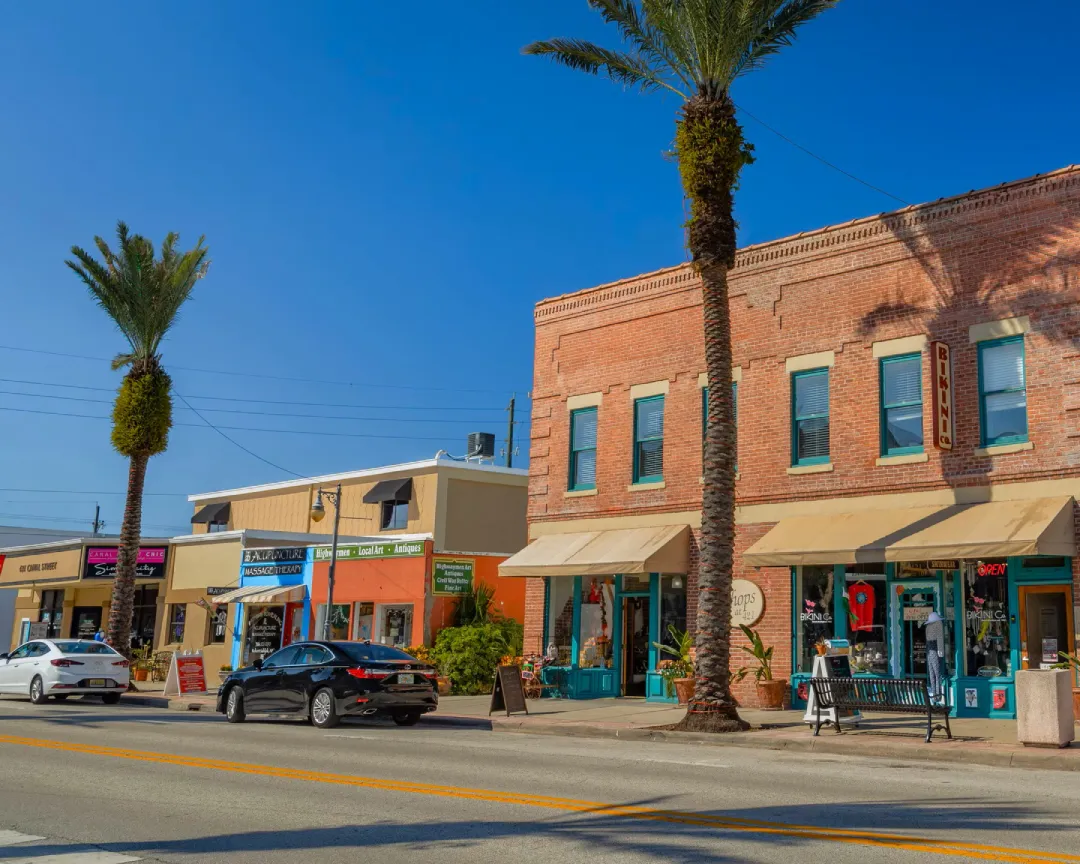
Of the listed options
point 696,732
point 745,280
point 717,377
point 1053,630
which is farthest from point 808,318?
point 696,732

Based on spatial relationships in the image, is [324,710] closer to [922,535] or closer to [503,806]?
[503,806]

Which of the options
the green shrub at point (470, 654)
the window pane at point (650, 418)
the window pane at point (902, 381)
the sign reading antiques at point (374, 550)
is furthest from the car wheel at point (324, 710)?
the window pane at point (902, 381)

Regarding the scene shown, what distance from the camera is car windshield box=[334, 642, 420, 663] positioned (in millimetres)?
19266

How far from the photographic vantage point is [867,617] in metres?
20.2

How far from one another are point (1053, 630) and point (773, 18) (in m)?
11.0

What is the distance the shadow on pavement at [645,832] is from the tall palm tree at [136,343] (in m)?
23.6

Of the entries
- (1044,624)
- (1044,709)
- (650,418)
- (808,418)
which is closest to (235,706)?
(650,418)

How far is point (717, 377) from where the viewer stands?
61.2ft

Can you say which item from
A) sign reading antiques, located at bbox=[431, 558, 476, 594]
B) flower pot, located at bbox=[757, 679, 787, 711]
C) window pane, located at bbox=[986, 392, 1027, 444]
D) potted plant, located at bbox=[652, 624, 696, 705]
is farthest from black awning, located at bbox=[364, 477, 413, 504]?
window pane, located at bbox=[986, 392, 1027, 444]

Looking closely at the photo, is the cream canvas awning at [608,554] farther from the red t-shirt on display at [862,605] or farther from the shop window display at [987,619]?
the shop window display at [987,619]

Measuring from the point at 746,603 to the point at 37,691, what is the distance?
16044 mm

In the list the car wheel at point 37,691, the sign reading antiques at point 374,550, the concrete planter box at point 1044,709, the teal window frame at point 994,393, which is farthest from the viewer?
the sign reading antiques at point 374,550

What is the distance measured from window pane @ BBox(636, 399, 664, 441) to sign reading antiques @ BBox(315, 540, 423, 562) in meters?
7.24

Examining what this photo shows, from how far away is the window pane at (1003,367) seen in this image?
1911cm
